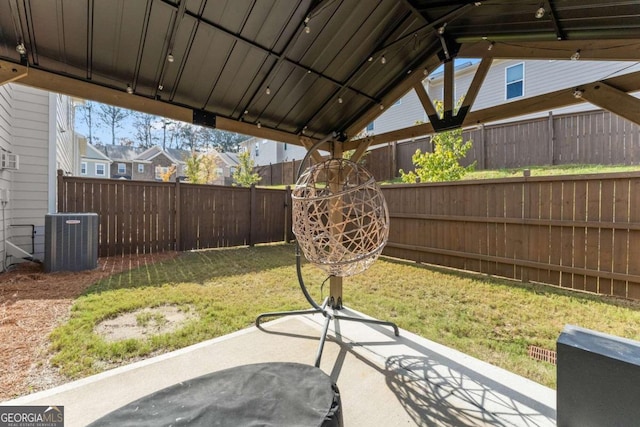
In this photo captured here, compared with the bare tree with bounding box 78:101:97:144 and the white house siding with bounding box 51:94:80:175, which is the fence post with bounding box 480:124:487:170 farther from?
the bare tree with bounding box 78:101:97:144

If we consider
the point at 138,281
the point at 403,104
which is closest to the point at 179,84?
the point at 138,281

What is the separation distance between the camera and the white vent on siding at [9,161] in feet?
13.6

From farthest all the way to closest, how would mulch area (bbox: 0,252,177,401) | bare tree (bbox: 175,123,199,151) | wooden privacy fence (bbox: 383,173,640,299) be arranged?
bare tree (bbox: 175,123,199,151) < wooden privacy fence (bbox: 383,173,640,299) < mulch area (bbox: 0,252,177,401)

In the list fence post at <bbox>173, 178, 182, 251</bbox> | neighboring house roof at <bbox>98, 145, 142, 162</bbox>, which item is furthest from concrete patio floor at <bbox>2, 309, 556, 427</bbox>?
neighboring house roof at <bbox>98, 145, 142, 162</bbox>

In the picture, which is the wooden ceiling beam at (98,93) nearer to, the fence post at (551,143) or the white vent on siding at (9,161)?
→ the white vent on siding at (9,161)

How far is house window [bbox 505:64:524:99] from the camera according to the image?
8.72 meters

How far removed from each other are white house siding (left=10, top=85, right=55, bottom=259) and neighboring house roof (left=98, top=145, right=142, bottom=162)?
19.0m

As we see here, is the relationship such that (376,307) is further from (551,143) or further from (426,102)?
(551,143)

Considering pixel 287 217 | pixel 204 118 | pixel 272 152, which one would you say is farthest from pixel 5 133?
pixel 272 152

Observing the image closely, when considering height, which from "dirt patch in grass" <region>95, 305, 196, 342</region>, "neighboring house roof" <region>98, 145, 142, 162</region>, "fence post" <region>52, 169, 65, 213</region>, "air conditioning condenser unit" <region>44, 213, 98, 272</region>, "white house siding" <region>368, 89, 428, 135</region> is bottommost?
"dirt patch in grass" <region>95, 305, 196, 342</region>

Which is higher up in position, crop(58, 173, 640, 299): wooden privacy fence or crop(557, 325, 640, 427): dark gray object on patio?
crop(58, 173, 640, 299): wooden privacy fence

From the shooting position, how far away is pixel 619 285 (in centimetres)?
366

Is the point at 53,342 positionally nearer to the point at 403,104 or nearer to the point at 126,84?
the point at 126,84

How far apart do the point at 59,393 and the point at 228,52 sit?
2403 millimetres
